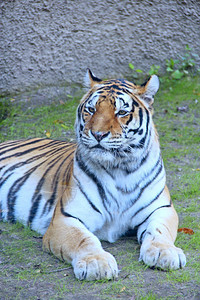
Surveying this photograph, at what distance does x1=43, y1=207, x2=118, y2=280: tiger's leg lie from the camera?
9.29ft

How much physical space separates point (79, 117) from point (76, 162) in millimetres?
336

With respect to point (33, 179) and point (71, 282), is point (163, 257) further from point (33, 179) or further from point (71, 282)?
point (33, 179)

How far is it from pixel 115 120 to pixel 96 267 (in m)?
0.98

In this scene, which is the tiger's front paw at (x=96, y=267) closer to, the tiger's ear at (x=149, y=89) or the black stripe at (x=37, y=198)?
the black stripe at (x=37, y=198)

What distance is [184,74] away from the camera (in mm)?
7715

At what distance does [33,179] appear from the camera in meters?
4.14

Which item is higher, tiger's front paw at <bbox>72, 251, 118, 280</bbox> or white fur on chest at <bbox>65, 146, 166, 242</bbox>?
white fur on chest at <bbox>65, 146, 166, 242</bbox>

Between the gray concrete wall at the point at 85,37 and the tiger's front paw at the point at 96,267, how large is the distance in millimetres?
Result: 3874

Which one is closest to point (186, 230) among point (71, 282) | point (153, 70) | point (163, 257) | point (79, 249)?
point (163, 257)

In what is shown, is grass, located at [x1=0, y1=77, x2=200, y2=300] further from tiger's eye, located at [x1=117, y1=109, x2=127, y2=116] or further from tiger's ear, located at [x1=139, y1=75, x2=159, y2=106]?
tiger's ear, located at [x1=139, y1=75, x2=159, y2=106]

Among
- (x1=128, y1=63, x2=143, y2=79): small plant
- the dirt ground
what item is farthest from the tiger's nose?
(x1=128, y1=63, x2=143, y2=79): small plant

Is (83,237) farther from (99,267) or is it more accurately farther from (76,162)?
(76,162)

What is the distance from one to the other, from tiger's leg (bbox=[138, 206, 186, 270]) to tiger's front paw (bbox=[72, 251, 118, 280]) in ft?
0.91

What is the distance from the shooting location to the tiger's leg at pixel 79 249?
2832 millimetres
